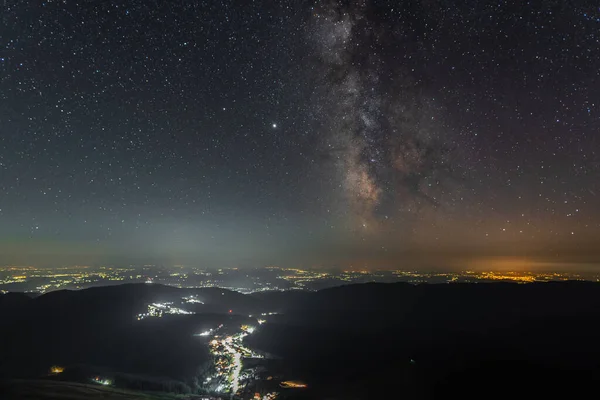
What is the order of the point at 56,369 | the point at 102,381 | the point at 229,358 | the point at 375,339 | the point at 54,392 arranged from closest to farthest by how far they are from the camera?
1. the point at 54,392
2. the point at 102,381
3. the point at 56,369
4. the point at 229,358
5. the point at 375,339

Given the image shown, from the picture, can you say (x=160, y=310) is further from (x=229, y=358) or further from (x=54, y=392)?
(x=54, y=392)

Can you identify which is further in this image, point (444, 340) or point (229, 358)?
point (444, 340)

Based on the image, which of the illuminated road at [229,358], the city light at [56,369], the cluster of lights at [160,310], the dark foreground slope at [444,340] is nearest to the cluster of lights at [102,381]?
the city light at [56,369]

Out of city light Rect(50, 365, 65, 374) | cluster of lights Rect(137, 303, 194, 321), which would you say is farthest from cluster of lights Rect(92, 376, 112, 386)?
cluster of lights Rect(137, 303, 194, 321)

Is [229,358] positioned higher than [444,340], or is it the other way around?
[444,340]

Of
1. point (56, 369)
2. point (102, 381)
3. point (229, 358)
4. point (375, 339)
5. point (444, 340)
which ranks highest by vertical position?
point (444, 340)

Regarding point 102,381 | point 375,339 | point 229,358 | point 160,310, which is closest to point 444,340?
point 375,339

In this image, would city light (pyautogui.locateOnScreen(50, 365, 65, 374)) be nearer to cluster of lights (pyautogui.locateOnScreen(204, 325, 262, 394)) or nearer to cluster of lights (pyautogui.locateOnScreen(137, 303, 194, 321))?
cluster of lights (pyautogui.locateOnScreen(204, 325, 262, 394))

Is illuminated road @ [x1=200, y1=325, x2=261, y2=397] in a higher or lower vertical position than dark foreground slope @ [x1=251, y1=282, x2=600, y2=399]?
lower

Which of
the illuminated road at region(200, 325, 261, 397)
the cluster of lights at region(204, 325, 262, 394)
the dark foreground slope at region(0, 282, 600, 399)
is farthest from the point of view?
the cluster of lights at region(204, 325, 262, 394)
